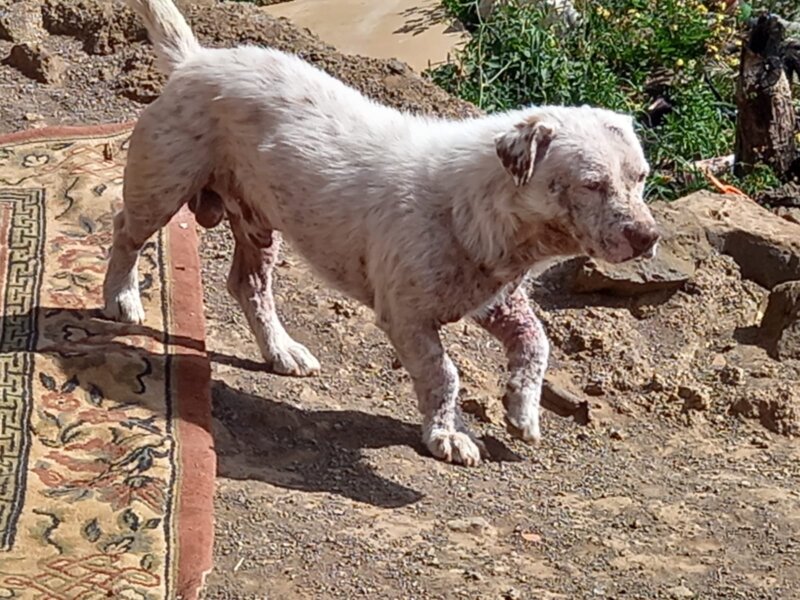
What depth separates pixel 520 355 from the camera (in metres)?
5.39

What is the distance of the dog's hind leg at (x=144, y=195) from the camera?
18.4 feet

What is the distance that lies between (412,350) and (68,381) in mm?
1243

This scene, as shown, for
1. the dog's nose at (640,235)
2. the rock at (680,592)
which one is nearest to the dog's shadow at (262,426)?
the rock at (680,592)

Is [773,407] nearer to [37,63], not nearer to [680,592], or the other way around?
[680,592]

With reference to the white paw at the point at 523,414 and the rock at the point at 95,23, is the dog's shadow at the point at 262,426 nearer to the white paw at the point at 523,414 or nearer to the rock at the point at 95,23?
the white paw at the point at 523,414

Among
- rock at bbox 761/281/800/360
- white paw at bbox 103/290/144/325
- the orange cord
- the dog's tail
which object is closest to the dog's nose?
rock at bbox 761/281/800/360

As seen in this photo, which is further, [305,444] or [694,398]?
[694,398]

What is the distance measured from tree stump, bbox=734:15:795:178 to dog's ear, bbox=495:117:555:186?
3276mm

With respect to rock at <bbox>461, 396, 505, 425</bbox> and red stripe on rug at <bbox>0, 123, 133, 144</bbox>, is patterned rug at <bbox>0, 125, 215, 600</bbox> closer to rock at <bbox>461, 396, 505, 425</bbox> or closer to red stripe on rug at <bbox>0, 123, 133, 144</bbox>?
red stripe on rug at <bbox>0, 123, 133, 144</bbox>

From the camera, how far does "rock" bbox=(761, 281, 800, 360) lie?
6.35 meters

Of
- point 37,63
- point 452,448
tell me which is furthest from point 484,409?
point 37,63

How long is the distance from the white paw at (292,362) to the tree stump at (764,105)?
3.09m

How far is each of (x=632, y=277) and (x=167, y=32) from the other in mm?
2196

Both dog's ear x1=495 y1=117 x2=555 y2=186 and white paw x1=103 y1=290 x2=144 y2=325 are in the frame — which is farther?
white paw x1=103 y1=290 x2=144 y2=325
